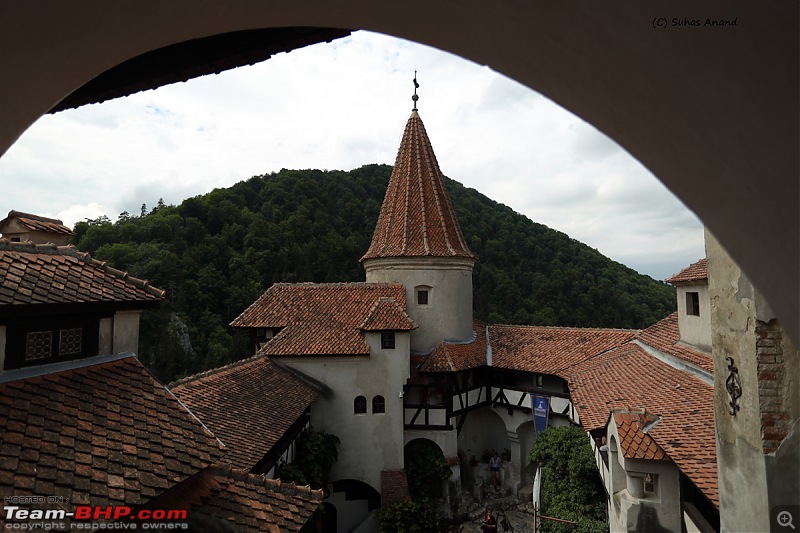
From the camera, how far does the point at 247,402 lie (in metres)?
11.0

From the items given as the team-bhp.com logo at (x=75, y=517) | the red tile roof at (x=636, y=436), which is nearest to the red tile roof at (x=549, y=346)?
the red tile roof at (x=636, y=436)

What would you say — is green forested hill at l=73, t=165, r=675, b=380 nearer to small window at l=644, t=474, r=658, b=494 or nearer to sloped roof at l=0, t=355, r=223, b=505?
sloped roof at l=0, t=355, r=223, b=505

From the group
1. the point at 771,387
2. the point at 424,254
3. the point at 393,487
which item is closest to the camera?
the point at 771,387

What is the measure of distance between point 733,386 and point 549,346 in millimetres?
12979

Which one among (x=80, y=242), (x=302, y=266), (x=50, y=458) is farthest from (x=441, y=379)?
(x=80, y=242)

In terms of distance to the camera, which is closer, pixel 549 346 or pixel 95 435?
A: pixel 95 435

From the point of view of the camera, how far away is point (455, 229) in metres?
18.4

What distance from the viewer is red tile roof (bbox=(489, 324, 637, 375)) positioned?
52.3 feet

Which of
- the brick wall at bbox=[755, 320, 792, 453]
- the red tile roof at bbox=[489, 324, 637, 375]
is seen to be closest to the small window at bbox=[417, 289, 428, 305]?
the red tile roof at bbox=[489, 324, 637, 375]

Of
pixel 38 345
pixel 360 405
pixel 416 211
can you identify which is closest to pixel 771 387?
pixel 38 345

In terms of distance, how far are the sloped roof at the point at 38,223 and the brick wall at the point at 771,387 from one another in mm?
9419

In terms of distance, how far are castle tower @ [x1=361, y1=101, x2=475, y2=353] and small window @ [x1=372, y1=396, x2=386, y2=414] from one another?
2.61m

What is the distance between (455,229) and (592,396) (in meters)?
9.59

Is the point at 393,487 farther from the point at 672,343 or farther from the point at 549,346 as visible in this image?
the point at 672,343
